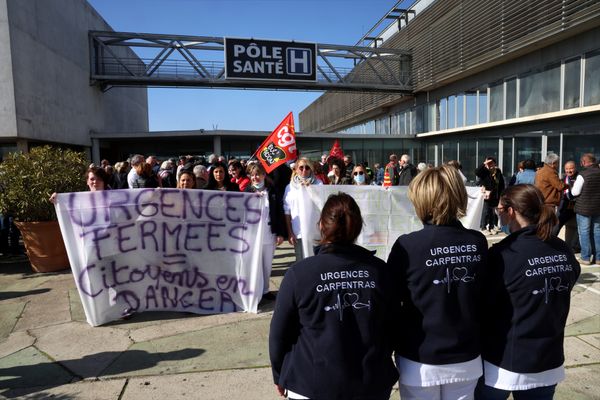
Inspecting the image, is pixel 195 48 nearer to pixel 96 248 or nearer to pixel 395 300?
pixel 96 248

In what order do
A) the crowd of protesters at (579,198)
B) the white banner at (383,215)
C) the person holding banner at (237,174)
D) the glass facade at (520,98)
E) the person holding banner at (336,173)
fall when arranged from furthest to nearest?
1. the glass facade at (520,98)
2. the person holding banner at (336,173)
3. the crowd of protesters at (579,198)
4. the person holding banner at (237,174)
5. the white banner at (383,215)

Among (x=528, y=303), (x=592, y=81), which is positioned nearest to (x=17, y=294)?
(x=528, y=303)

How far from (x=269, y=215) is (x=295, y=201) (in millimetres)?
373

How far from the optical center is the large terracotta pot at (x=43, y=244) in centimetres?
688

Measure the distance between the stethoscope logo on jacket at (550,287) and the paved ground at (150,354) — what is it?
1.80 meters

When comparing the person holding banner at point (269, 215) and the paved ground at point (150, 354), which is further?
the person holding banner at point (269, 215)

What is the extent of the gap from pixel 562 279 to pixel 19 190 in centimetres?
764

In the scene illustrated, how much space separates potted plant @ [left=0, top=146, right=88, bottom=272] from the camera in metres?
6.92

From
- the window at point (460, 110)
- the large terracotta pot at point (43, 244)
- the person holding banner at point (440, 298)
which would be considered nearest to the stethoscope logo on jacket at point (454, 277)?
the person holding banner at point (440, 298)

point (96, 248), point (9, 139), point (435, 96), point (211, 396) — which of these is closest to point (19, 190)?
point (96, 248)

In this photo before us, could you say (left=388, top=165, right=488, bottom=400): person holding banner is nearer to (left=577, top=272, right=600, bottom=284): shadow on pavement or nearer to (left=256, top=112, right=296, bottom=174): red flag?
(left=256, top=112, right=296, bottom=174): red flag

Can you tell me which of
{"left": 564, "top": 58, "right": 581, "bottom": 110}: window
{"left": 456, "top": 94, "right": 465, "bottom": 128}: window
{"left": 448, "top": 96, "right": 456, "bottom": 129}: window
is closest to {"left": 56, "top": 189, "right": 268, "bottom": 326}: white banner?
{"left": 564, "top": 58, "right": 581, "bottom": 110}: window

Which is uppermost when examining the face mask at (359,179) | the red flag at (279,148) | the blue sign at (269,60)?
the blue sign at (269,60)

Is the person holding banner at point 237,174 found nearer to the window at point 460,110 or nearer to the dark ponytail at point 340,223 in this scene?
the dark ponytail at point 340,223
